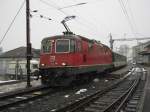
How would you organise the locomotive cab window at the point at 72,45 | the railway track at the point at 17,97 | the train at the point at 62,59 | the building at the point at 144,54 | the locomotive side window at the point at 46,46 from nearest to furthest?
the railway track at the point at 17,97 → the train at the point at 62,59 → the locomotive cab window at the point at 72,45 → the locomotive side window at the point at 46,46 → the building at the point at 144,54

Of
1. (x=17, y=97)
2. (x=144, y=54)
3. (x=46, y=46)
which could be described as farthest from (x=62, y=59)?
(x=144, y=54)

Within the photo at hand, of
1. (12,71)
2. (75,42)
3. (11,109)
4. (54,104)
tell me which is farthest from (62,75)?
(12,71)

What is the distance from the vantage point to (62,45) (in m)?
17.2

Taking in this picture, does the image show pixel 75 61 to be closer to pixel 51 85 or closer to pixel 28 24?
pixel 51 85

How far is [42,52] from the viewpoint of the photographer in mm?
17938

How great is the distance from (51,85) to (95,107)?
6.05 m

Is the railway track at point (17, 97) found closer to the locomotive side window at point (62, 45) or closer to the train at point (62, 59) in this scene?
the train at point (62, 59)

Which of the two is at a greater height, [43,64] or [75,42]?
[75,42]

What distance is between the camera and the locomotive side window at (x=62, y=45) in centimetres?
1709

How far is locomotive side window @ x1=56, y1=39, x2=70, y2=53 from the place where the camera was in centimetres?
1709

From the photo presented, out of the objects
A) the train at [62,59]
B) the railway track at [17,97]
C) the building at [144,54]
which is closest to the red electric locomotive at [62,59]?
the train at [62,59]

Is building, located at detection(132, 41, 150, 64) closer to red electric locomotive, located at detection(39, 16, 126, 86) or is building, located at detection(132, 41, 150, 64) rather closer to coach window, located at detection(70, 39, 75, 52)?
red electric locomotive, located at detection(39, 16, 126, 86)

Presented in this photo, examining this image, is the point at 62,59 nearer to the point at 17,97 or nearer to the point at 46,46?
the point at 46,46

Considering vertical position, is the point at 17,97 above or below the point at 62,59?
below
